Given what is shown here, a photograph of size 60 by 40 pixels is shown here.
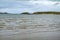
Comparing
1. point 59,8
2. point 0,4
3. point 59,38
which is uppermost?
point 0,4

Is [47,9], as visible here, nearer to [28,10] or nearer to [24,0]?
[28,10]

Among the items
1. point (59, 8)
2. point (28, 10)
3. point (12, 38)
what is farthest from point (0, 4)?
point (12, 38)

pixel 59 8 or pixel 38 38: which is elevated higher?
pixel 59 8

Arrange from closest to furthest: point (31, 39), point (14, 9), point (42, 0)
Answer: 1. point (31, 39)
2. point (42, 0)
3. point (14, 9)

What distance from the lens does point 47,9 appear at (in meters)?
6.05

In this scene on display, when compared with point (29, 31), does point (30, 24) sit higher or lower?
higher

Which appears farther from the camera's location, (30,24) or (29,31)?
(30,24)

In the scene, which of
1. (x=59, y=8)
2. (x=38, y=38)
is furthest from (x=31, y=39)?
(x=59, y=8)

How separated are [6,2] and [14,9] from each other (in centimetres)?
43

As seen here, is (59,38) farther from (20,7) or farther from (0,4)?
(20,7)

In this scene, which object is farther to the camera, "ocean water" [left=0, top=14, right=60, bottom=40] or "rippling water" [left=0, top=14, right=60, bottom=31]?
"rippling water" [left=0, top=14, right=60, bottom=31]

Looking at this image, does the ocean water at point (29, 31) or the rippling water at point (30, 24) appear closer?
the ocean water at point (29, 31)

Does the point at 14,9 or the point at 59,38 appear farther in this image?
the point at 14,9

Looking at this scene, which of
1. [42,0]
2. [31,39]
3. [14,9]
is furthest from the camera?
[14,9]
